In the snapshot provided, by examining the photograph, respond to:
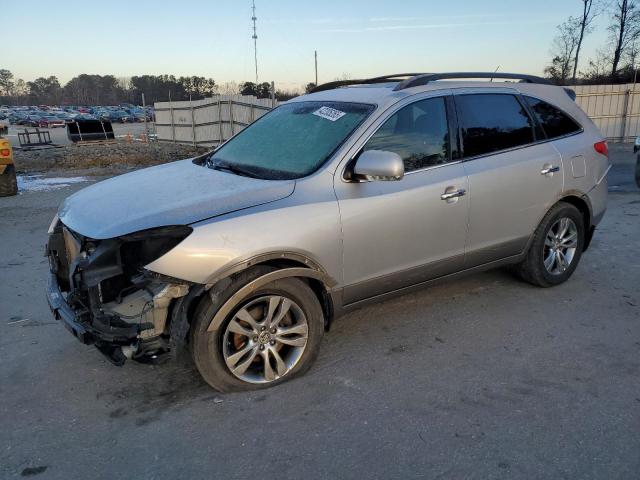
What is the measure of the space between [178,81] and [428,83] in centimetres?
9753

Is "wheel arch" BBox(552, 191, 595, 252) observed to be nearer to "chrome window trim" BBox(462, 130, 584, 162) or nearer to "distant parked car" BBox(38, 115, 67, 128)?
"chrome window trim" BBox(462, 130, 584, 162)

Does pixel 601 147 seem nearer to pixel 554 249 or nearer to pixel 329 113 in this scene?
pixel 554 249

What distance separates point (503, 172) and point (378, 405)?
84.1 inches

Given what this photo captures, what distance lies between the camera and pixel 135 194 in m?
3.41

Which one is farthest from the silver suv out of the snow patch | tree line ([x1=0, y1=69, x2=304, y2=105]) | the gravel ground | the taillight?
tree line ([x1=0, y1=69, x2=304, y2=105])

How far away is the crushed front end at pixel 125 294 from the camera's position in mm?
2852

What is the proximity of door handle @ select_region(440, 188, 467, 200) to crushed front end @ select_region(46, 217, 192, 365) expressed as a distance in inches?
73.3

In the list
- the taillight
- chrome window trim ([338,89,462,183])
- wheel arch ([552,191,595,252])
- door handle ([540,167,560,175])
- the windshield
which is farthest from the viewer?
the taillight

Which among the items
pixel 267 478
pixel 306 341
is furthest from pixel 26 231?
pixel 267 478

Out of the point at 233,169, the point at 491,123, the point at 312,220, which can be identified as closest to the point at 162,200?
the point at 233,169

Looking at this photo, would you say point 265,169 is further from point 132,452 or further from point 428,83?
point 132,452

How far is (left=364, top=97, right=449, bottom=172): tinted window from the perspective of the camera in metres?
3.64

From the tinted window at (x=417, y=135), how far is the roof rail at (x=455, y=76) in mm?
175

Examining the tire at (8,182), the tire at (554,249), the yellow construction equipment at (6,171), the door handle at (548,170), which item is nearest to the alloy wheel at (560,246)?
the tire at (554,249)
